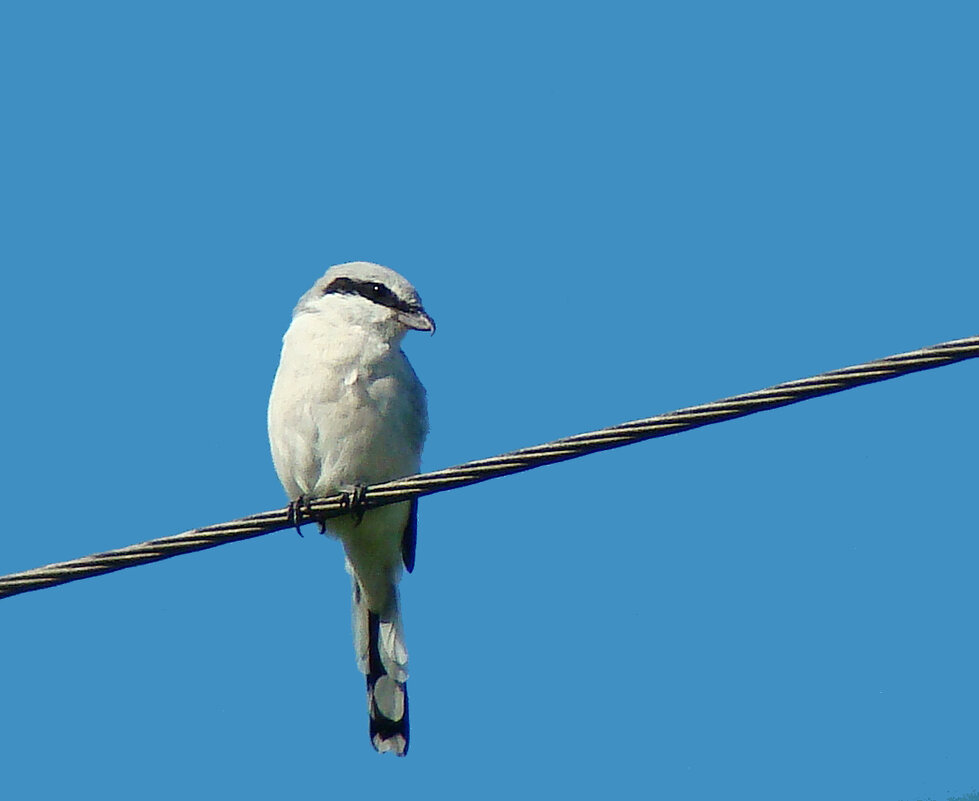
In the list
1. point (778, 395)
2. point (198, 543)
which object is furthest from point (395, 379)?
point (778, 395)

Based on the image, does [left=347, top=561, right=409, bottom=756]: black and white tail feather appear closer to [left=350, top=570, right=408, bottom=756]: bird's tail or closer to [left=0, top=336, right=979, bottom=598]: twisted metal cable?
[left=350, top=570, right=408, bottom=756]: bird's tail

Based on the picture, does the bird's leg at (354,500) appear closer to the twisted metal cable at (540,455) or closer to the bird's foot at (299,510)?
the bird's foot at (299,510)

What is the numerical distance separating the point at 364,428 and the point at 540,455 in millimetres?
2380

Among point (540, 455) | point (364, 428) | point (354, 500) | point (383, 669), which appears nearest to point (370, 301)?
point (364, 428)

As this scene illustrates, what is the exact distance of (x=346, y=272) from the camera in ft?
24.3

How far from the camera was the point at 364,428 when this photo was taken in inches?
268

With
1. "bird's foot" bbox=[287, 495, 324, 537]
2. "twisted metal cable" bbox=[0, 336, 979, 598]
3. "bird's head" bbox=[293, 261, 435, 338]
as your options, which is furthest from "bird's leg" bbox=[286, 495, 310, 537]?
"bird's head" bbox=[293, 261, 435, 338]

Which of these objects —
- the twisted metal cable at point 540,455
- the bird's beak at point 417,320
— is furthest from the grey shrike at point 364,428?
the twisted metal cable at point 540,455

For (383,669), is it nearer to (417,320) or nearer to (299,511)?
(299,511)

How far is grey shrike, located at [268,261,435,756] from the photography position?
22.4ft

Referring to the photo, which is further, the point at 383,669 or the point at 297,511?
the point at 383,669

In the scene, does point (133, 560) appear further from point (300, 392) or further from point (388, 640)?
point (388, 640)

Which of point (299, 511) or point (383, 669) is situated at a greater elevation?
point (299, 511)

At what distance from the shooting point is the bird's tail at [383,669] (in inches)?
296
